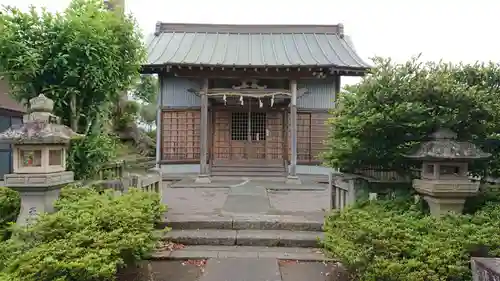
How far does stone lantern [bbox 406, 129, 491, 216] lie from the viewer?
3.92 meters

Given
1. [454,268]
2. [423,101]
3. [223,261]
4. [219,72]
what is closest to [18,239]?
[223,261]

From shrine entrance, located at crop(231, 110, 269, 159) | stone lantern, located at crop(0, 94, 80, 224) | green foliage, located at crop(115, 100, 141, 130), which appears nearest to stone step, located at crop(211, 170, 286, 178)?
shrine entrance, located at crop(231, 110, 269, 159)

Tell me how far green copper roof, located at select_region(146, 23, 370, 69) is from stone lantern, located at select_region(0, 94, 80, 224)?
7.48 m

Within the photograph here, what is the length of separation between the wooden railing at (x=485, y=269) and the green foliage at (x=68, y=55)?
5371 mm

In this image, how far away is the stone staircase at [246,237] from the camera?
491 cm

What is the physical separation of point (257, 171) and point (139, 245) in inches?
375

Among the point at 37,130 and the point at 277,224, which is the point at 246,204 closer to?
the point at 277,224

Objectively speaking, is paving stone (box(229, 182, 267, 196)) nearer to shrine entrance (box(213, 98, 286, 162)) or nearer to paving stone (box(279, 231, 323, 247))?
shrine entrance (box(213, 98, 286, 162))

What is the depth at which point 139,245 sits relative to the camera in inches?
149

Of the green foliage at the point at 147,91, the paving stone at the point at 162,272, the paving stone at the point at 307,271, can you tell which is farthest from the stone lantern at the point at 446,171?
the green foliage at the point at 147,91

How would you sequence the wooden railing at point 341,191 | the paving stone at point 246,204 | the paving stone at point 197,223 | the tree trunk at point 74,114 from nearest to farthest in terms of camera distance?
1. the wooden railing at point 341,191
2. the tree trunk at point 74,114
3. the paving stone at point 197,223
4. the paving stone at point 246,204

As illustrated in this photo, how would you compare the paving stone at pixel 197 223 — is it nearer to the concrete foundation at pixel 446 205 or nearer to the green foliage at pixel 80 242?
the green foliage at pixel 80 242

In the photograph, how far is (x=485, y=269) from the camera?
9.72ft

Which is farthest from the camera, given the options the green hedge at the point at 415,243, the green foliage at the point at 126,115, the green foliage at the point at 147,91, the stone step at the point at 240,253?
the green foliage at the point at 147,91
